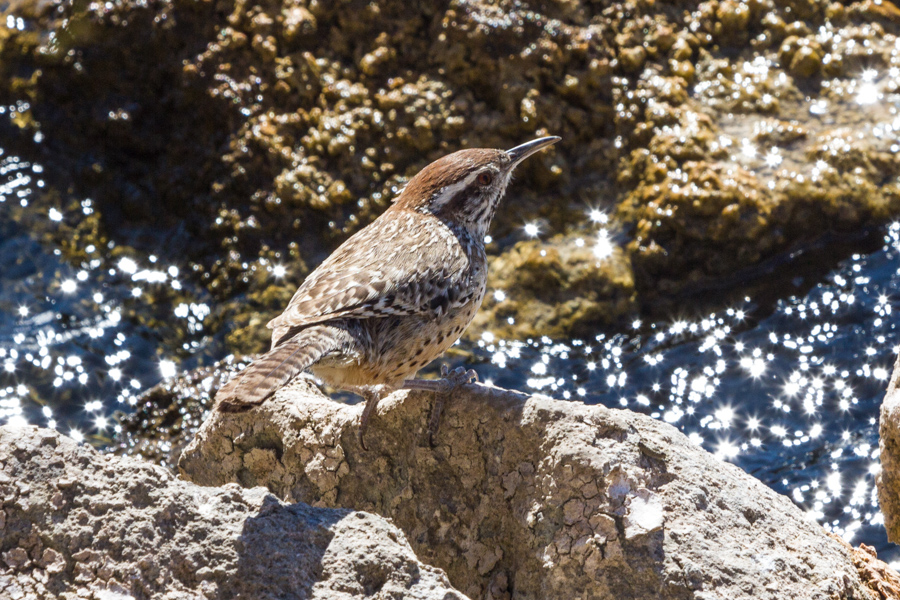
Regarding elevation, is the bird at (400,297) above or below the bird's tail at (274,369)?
above

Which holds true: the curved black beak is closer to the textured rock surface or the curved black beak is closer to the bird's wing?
the bird's wing

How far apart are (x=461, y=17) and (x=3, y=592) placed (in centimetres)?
530

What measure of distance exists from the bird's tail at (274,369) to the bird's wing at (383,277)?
0.14 metres

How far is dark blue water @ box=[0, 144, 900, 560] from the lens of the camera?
5.02m

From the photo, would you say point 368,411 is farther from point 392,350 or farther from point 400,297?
point 400,297

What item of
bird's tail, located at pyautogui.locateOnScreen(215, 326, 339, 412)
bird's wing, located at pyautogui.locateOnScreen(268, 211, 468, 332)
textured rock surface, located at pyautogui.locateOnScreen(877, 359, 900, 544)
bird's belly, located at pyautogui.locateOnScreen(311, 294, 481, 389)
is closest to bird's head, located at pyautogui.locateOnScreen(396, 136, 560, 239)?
bird's wing, located at pyautogui.locateOnScreen(268, 211, 468, 332)

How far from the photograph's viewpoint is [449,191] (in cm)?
438

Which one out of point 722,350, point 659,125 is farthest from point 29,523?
point 659,125

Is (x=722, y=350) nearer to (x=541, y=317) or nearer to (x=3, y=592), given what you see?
(x=541, y=317)

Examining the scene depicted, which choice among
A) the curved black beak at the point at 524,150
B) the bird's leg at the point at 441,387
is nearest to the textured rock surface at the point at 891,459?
the bird's leg at the point at 441,387

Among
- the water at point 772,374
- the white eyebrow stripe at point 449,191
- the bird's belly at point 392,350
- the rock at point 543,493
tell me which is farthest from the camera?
the water at point 772,374

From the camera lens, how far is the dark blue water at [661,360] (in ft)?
16.5

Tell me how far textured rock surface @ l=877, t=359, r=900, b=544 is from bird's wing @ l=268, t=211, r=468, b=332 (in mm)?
1834

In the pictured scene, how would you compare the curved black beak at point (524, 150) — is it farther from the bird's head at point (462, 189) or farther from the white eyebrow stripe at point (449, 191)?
the white eyebrow stripe at point (449, 191)
